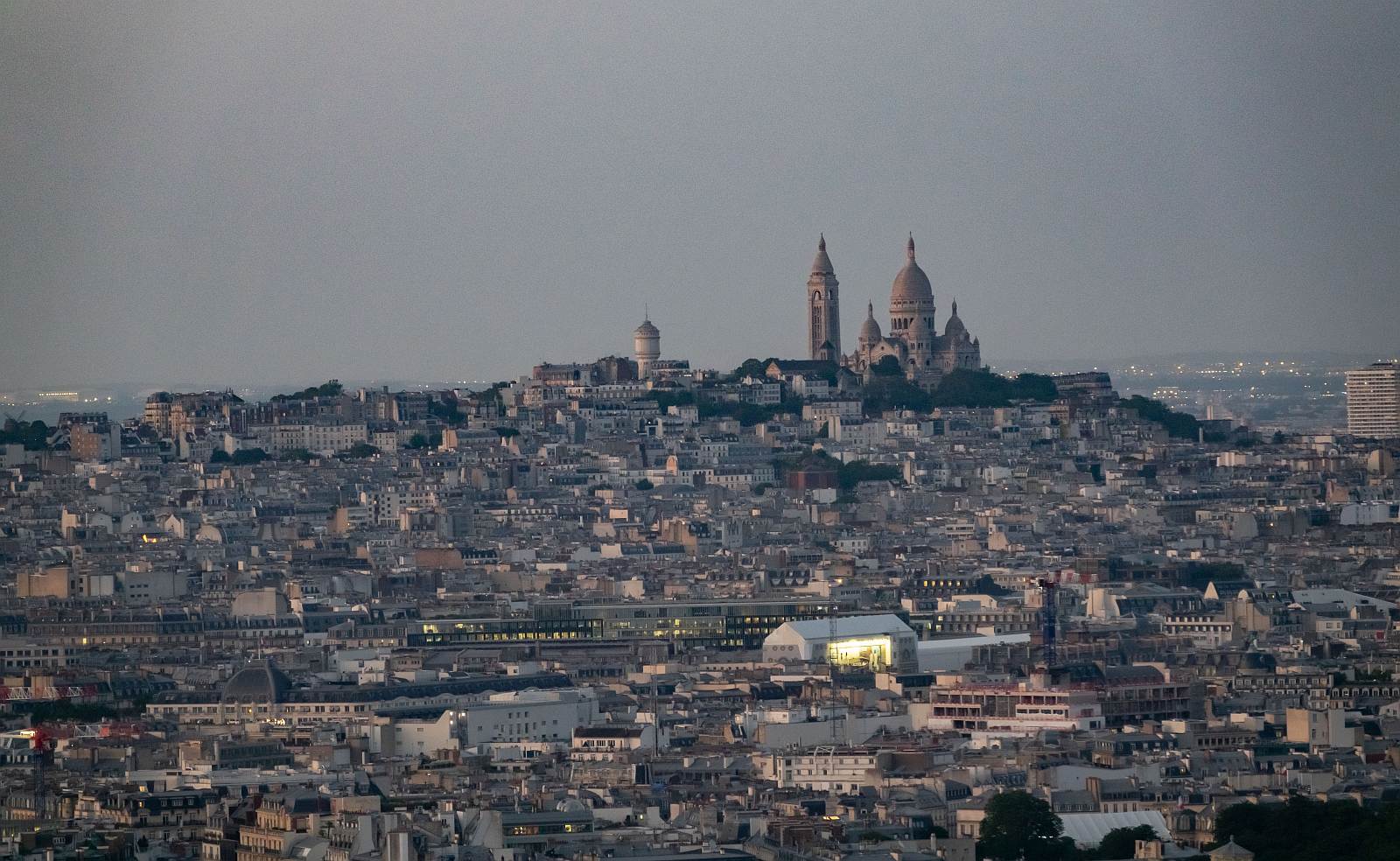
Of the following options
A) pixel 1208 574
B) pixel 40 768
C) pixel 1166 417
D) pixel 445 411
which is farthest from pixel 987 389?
pixel 40 768

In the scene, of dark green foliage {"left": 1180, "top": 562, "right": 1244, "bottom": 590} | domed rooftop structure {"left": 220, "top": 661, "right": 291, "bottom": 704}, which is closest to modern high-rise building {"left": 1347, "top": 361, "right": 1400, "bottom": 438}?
dark green foliage {"left": 1180, "top": 562, "right": 1244, "bottom": 590}

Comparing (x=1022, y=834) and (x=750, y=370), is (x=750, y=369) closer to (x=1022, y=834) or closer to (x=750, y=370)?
(x=750, y=370)

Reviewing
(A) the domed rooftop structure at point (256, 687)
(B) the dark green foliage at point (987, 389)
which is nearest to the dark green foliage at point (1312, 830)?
(A) the domed rooftop structure at point (256, 687)

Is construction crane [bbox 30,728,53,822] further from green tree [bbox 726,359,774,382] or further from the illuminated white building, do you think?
green tree [bbox 726,359,774,382]

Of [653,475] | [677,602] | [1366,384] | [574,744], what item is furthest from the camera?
[1366,384]

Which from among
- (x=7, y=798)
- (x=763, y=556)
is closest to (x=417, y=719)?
(x=7, y=798)

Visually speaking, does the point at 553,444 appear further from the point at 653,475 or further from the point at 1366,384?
the point at 1366,384
